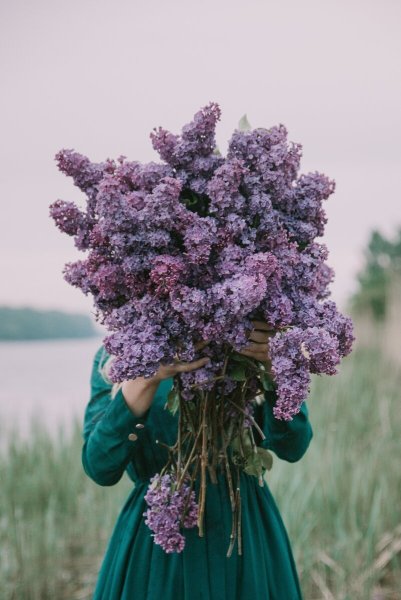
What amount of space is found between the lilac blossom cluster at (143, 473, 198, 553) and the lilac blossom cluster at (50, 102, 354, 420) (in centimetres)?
20

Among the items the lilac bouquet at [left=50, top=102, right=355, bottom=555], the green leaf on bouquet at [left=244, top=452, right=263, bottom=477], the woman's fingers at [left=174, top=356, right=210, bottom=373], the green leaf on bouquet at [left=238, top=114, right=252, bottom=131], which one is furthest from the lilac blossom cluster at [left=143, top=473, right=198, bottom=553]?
the green leaf on bouquet at [left=238, top=114, right=252, bottom=131]

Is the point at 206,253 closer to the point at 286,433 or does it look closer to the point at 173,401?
the point at 173,401

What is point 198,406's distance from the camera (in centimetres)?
136

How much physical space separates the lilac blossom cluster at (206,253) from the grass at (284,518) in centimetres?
193

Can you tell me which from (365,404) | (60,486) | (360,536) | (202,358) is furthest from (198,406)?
(365,404)

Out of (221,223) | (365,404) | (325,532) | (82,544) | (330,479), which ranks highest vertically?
(221,223)

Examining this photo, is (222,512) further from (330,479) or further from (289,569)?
(330,479)

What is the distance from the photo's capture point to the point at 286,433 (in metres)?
1.53

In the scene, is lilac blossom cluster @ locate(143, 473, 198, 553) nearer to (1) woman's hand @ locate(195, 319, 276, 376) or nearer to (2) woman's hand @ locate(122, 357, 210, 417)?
(2) woman's hand @ locate(122, 357, 210, 417)

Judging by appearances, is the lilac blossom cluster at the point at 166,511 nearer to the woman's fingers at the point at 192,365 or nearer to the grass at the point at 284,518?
the woman's fingers at the point at 192,365

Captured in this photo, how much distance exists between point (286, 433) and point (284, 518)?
5.26 feet

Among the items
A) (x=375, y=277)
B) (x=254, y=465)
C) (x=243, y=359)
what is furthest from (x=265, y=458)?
(x=375, y=277)

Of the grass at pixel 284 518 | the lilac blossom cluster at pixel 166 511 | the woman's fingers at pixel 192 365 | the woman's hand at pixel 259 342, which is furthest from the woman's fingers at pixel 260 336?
the grass at pixel 284 518

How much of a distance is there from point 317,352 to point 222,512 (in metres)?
0.62
